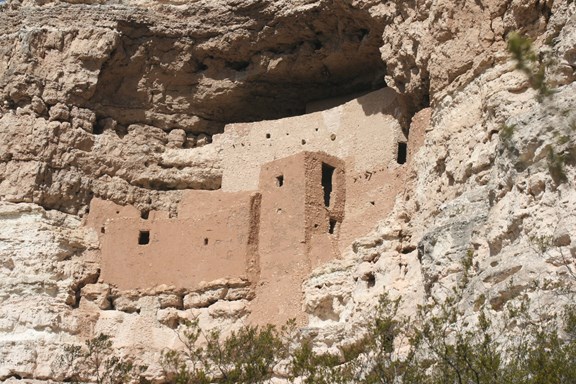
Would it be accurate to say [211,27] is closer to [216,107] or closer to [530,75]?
[216,107]

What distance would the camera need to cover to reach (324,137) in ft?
74.5

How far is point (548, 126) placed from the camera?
14258 mm

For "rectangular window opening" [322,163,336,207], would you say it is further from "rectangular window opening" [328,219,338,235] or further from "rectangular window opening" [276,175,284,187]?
"rectangular window opening" [276,175,284,187]

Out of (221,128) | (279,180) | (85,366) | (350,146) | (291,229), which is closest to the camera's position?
(291,229)

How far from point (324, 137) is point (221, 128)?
352 cm

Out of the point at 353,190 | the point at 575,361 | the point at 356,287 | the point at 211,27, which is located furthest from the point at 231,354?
the point at 211,27

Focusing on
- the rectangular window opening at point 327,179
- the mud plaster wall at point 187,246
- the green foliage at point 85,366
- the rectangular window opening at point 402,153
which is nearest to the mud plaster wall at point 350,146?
the rectangular window opening at point 402,153

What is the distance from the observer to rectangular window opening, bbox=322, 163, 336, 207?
21688 mm

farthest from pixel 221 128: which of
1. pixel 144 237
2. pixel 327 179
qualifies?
pixel 327 179

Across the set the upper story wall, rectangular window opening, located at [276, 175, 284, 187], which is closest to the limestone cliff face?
the upper story wall

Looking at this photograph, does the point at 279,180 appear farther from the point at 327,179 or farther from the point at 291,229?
the point at 291,229

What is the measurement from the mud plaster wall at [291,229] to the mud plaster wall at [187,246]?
38 cm

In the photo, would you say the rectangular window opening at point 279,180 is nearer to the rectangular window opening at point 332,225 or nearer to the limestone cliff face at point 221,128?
the rectangular window opening at point 332,225

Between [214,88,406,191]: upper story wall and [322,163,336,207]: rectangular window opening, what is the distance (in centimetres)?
42
